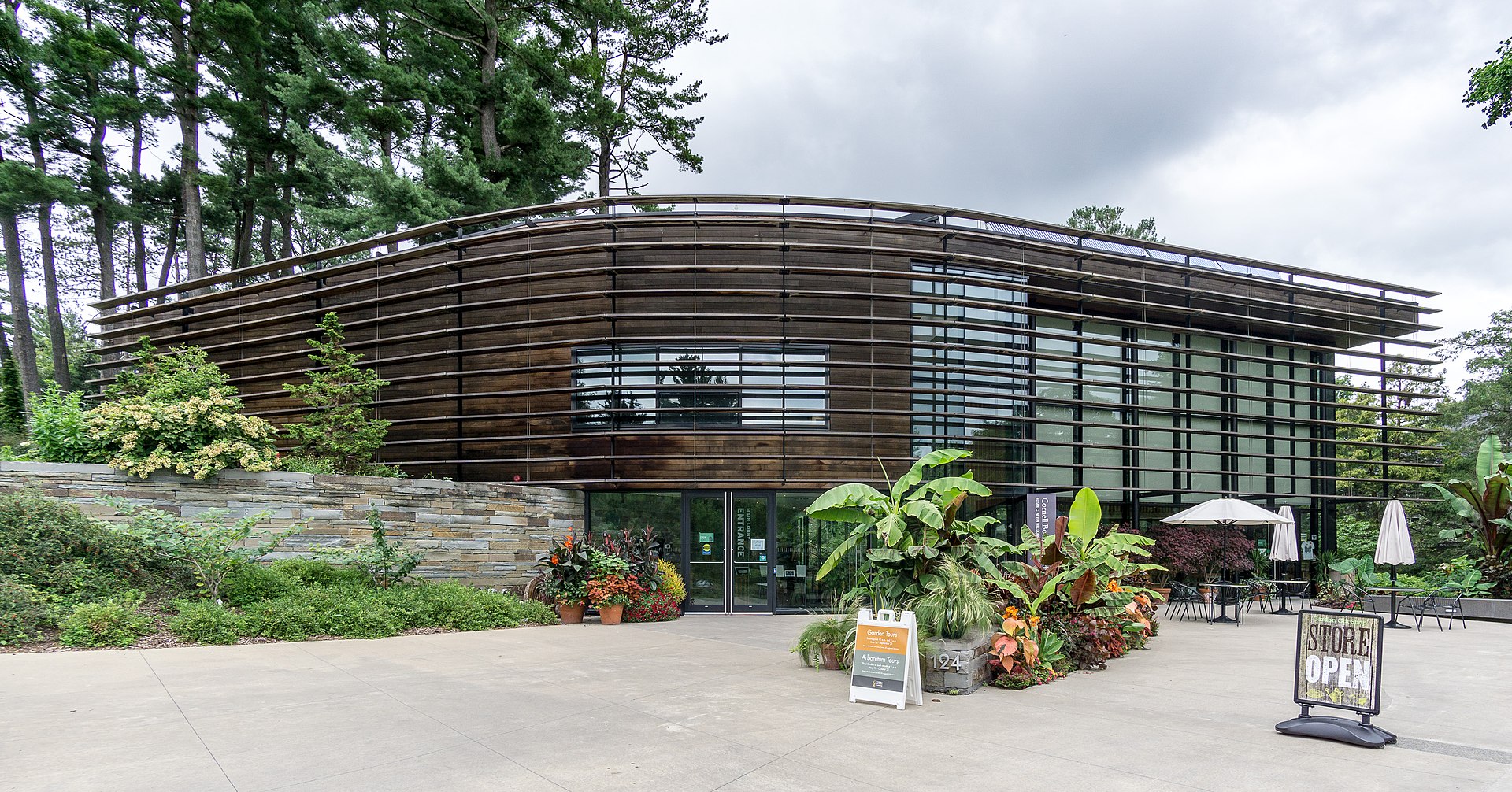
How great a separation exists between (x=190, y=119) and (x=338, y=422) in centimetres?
1679

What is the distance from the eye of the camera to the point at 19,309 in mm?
25031

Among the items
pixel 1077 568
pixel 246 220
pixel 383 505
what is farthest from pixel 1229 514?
pixel 246 220

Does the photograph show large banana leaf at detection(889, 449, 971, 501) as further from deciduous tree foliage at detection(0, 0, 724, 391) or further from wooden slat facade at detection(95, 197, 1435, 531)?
deciduous tree foliage at detection(0, 0, 724, 391)

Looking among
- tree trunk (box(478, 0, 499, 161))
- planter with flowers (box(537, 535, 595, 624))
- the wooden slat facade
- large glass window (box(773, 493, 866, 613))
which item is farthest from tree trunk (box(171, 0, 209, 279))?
large glass window (box(773, 493, 866, 613))

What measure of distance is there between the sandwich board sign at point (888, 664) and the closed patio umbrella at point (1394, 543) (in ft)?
36.0

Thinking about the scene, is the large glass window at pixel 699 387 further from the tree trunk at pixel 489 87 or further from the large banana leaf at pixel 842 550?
the tree trunk at pixel 489 87

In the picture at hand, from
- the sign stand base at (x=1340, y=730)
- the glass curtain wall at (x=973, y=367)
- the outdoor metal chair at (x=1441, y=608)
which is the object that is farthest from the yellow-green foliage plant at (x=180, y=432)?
the outdoor metal chair at (x=1441, y=608)

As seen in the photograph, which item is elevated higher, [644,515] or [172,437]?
[172,437]

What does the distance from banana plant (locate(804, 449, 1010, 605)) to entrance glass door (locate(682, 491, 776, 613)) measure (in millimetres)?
5522

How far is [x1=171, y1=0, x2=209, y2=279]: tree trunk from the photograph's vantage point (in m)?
22.1

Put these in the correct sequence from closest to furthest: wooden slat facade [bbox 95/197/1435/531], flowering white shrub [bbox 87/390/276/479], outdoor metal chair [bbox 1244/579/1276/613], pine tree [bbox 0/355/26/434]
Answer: flowering white shrub [bbox 87/390/276/479], wooden slat facade [bbox 95/197/1435/531], outdoor metal chair [bbox 1244/579/1276/613], pine tree [bbox 0/355/26/434]

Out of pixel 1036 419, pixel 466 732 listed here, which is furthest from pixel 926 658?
pixel 1036 419

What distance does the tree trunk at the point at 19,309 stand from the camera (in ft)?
79.4

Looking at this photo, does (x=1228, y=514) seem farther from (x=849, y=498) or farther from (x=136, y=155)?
(x=136, y=155)
